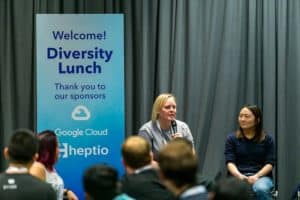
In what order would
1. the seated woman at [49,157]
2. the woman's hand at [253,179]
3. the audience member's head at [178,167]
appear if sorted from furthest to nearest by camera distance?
1. the woman's hand at [253,179]
2. the seated woman at [49,157]
3. the audience member's head at [178,167]

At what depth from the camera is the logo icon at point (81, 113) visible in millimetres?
5239

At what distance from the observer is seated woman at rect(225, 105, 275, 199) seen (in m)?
4.92

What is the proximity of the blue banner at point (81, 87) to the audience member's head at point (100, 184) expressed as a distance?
256cm

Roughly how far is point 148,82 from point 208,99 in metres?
0.63

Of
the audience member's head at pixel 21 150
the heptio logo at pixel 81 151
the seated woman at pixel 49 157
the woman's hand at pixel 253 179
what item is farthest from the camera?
the heptio logo at pixel 81 151

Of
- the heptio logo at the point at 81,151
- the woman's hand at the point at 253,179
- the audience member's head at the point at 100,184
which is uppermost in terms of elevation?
the audience member's head at the point at 100,184

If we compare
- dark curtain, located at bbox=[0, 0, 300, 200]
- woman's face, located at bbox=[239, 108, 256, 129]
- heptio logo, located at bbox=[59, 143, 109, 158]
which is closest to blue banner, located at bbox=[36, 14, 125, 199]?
heptio logo, located at bbox=[59, 143, 109, 158]

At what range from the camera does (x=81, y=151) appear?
5.20 m

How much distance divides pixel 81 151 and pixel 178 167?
2.99 metres

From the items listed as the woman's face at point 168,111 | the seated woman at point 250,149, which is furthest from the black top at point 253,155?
the woman's face at point 168,111

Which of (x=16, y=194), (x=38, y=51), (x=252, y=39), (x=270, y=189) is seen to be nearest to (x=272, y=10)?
(x=252, y=39)

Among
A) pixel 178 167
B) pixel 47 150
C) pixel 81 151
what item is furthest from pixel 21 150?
pixel 81 151

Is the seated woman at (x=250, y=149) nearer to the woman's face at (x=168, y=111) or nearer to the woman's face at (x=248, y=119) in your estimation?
the woman's face at (x=248, y=119)

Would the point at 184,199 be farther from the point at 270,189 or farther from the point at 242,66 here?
the point at 242,66
